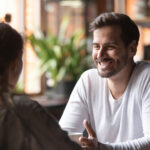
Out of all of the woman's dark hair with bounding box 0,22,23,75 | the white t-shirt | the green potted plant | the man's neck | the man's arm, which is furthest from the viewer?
the green potted plant

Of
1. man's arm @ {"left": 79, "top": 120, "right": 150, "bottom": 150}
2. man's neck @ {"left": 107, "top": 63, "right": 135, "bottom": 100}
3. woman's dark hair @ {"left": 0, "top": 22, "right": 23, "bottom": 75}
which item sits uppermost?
woman's dark hair @ {"left": 0, "top": 22, "right": 23, "bottom": 75}

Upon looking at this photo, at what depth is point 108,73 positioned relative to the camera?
1.70m

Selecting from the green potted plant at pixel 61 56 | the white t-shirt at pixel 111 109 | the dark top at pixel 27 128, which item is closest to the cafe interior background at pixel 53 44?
the green potted plant at pixel 61 56

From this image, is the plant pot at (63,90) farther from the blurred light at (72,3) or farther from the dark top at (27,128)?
the dark top at (27,128)

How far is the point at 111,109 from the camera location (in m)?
1.71

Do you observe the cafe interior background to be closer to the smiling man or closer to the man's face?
the smiling man

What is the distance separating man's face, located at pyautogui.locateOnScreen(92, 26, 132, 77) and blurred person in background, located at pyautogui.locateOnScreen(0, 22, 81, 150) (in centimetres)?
73

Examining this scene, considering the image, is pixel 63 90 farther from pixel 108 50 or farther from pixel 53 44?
pixel 108 50

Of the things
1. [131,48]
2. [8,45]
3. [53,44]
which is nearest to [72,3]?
[53,44]

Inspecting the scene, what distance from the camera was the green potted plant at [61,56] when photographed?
340cm

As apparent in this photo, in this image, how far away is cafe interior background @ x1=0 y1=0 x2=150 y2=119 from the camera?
3.40m

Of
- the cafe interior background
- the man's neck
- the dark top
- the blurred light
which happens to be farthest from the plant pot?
the dark top

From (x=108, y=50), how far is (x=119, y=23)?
0.50 ft

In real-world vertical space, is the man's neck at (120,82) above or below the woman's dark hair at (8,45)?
below
